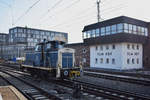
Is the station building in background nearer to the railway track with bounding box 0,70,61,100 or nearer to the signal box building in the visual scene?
the signal box building

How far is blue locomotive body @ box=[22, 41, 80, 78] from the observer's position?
11.5 metres

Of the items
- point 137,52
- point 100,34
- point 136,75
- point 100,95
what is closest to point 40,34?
point 100,34

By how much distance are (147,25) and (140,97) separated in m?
24.3

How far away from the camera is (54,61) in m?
12.1

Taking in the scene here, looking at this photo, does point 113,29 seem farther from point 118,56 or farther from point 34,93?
point 34,93

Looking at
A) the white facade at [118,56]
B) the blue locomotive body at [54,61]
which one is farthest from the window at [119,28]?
the blue locomotive body at [54,61]

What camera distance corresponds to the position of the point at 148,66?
26094 millimetres

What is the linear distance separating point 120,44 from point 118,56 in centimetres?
215

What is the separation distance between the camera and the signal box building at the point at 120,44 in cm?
2344

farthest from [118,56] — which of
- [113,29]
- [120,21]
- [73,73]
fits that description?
[73,73]

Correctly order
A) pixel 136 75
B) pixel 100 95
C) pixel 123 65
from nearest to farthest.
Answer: pixel 100 95 → pixel 136 75 → pixel 123 65

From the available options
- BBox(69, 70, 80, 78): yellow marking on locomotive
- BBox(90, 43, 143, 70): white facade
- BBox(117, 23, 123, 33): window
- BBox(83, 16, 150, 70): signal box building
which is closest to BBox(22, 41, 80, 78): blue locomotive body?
BBox(69, 70, 80, 78): yellow marking on locomotive

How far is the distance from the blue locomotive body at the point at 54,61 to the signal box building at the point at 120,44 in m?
13.6

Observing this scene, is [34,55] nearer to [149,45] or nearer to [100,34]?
[100,34]
